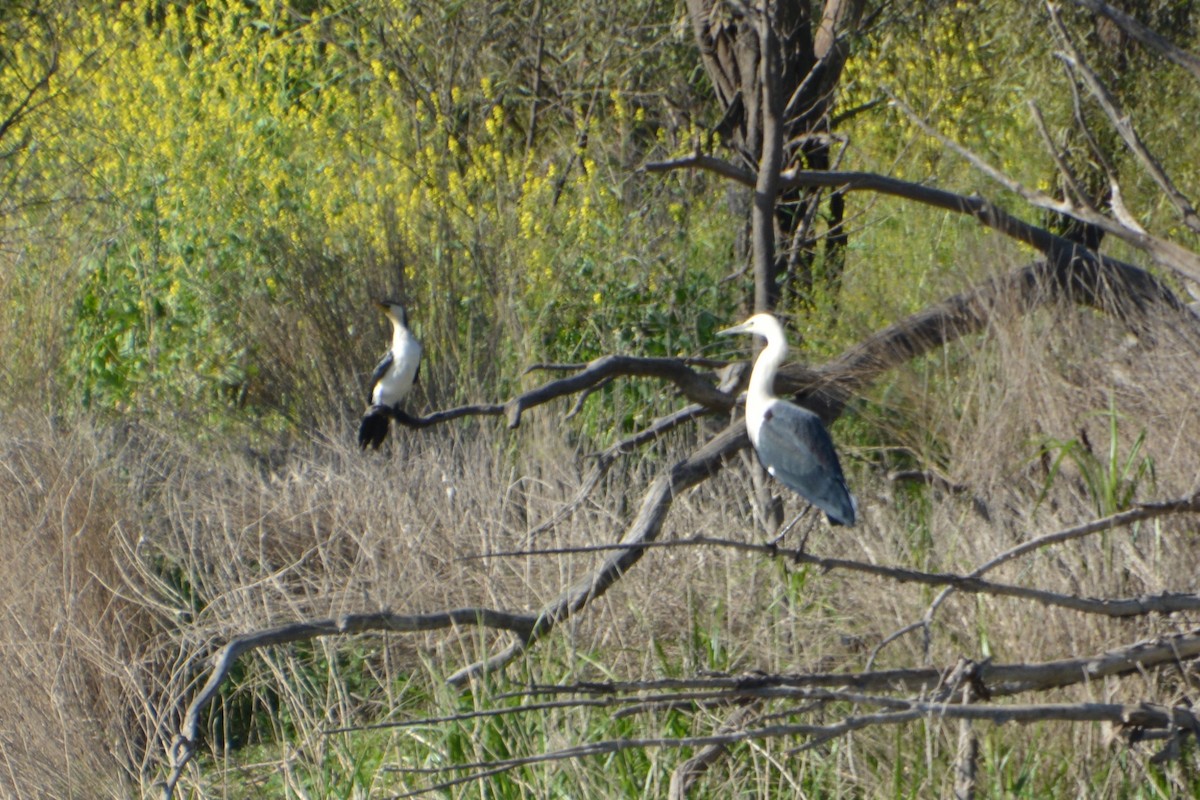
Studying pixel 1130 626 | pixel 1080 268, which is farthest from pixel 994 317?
pixel 1130 626

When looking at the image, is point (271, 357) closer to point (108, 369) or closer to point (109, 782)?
point (108, 369)

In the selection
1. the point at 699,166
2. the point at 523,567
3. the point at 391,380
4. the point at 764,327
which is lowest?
the point at 523,567

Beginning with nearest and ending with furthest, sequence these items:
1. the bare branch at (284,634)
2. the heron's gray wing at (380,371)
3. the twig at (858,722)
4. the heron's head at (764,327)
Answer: the twig at (858,722) < the bare branch at (284,634) < the heron's head at (764,327) < the heron's gray wing at (380,371)

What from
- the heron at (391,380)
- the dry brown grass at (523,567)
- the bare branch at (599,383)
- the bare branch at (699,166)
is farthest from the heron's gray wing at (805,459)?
the heron at (391,380)

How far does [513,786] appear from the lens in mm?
3385

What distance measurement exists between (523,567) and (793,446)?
0.80m

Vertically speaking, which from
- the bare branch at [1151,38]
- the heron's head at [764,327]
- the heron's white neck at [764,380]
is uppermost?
the bare branch at [1151,38]

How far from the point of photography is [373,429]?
18.3ft

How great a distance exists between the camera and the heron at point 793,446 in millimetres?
3932

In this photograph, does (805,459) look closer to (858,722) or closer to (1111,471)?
(1111,471)

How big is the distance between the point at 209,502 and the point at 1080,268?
8.98ft

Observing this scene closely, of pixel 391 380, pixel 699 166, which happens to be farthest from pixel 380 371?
pixel 699 166

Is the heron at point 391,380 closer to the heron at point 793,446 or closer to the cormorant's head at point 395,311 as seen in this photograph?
the cormorant's head at point 395,311

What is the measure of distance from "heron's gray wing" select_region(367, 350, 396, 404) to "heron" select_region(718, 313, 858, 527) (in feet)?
5.90
